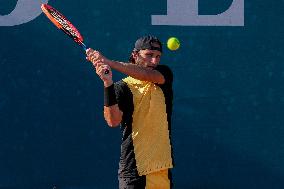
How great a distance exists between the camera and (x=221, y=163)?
185 inches

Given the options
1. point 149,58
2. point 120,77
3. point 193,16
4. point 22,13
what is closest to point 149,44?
point 149,58

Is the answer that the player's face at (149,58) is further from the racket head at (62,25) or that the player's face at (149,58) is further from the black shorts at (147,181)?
the black shorts at (147,181)

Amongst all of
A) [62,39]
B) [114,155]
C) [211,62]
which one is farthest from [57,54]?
[211,62]

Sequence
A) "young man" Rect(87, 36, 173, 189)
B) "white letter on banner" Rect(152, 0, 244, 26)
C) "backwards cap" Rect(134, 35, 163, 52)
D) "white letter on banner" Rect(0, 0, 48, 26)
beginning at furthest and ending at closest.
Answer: "white letter on banner" Rect(152, 0, 244, 26) < "white letter on banner" Rect(0, 0, 48, 26) < "backwards cap" Rect(134, 35, 163, 52) < "young man" Rect(87, 36, 173, 189)

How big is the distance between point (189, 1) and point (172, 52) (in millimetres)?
433

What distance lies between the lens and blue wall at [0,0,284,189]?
4.45 m

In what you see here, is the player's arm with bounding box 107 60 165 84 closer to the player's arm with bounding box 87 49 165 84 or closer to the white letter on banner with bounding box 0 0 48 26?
the player's arm with bounding box 87 49 165 84

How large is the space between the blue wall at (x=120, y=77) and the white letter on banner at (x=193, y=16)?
0.16 ft

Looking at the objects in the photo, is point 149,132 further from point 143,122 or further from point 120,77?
point 120,77

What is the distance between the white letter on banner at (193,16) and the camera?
4.57m

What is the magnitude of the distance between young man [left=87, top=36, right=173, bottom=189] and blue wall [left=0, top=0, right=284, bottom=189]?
1420 millimetres

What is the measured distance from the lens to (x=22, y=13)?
4434 mm

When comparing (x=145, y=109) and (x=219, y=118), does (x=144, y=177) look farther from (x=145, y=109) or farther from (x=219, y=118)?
(x=219, y=118)

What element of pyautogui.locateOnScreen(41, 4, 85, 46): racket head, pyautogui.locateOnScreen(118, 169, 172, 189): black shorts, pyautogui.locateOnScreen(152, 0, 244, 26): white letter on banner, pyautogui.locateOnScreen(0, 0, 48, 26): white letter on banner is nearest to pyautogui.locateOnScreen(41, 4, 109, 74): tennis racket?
pyautogui.locateOnScreen(41, 4, 85, 46): racket head
